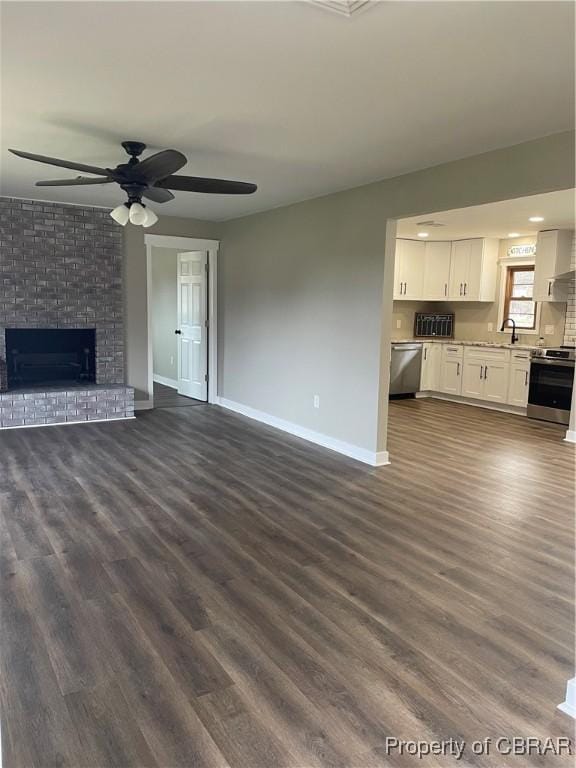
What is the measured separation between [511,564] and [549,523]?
792 mm

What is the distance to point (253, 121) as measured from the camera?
10.9ft

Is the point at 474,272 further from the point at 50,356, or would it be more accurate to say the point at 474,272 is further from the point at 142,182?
the point at 50,356

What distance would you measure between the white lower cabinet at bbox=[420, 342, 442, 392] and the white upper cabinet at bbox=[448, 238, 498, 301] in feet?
2.77

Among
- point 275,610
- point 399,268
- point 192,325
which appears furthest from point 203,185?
point 399,268

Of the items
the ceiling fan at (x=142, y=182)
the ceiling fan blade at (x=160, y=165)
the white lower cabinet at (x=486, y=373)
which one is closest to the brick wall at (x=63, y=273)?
the ceiling fan at (x=142, y=182)

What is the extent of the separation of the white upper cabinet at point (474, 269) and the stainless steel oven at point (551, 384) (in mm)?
1613

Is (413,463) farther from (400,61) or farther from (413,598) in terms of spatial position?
(400,61)

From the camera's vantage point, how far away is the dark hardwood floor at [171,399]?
7.50 metres

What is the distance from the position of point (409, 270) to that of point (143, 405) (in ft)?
14.8

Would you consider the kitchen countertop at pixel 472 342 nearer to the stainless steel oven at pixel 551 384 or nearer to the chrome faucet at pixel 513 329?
the chrome faucet at pixel 513 329

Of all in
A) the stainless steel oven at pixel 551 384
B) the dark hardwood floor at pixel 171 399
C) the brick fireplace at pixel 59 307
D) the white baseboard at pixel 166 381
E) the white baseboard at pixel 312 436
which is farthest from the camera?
the white baseboard at pixel 166 381

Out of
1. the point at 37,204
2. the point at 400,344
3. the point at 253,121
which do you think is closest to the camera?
the point at 253,121

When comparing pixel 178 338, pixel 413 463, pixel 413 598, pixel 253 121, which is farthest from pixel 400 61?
pixel 178 338

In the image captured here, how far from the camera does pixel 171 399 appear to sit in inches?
313
